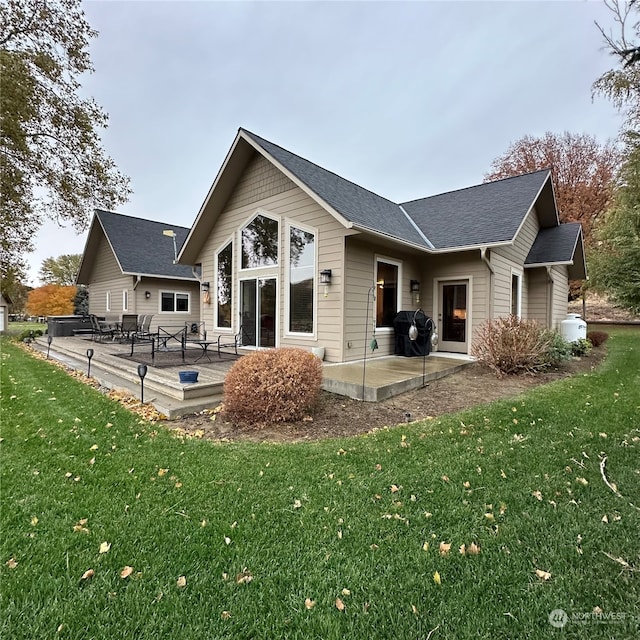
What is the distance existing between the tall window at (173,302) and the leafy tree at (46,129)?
498 cm

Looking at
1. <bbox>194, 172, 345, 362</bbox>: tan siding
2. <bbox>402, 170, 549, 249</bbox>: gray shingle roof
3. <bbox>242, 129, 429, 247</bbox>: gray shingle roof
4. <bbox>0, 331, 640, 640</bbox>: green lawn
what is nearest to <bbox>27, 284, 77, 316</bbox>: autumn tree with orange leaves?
<bbox>194, 172, 345, 362</bbox>: tan siding

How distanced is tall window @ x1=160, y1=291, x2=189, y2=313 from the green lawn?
13.2 metres

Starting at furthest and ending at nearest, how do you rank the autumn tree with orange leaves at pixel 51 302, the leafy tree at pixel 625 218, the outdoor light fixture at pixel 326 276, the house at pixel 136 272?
the autumn tree with orange leaves at pixel 51 302 → the house at pixel 136 272 → the leafy tree at pixel 625 218 → the outdoor light fixture at pixel 326 276

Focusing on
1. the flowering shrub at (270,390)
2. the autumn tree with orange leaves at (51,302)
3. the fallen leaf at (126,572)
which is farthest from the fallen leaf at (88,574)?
the autumn tree with orange leaves at (51,302)

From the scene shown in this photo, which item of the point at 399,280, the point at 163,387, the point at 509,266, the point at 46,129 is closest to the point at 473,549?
the point at 163,387

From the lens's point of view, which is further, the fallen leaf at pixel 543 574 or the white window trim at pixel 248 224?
the white window trim at pixel 248 224

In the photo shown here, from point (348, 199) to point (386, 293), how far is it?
2.46 m

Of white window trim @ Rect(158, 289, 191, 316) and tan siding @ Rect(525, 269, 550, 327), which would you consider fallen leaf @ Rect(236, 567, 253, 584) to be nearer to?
tan siding @ Rect(525, 269, 550, 327)

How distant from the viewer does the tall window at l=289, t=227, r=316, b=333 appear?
27.2ft

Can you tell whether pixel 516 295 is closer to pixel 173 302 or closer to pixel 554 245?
pixel 554 245

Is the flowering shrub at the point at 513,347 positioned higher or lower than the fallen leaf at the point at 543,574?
higher

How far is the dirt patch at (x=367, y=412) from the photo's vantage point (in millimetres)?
4402

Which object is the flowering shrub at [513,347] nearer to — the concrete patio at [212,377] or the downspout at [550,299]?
the concrete patio at [212,377]

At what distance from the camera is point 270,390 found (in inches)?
184
